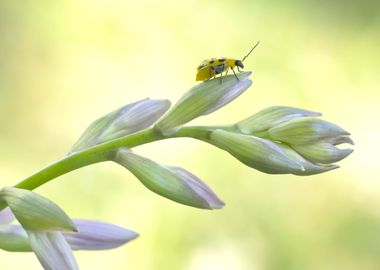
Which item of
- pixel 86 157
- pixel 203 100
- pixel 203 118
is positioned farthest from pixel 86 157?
pixel 203 118

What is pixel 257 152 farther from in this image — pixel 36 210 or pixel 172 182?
pixel 36 210

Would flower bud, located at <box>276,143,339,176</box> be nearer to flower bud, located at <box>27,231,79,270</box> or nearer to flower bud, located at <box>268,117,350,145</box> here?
flower bud, located at <box>268,117,350,145</box>

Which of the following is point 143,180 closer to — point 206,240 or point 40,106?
point 206,240

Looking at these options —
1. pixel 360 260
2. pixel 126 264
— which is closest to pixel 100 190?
pixel 126 264

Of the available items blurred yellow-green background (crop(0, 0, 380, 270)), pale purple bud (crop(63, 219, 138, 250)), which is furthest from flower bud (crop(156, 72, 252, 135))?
blurred yellow-green background (crop(0, 0, 380, 270))

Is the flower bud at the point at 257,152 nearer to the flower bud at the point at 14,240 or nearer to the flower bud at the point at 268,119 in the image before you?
the flower bud at the point at 268,119

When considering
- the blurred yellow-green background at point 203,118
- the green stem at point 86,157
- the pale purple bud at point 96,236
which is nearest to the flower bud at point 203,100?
the green stem at point 86,157
